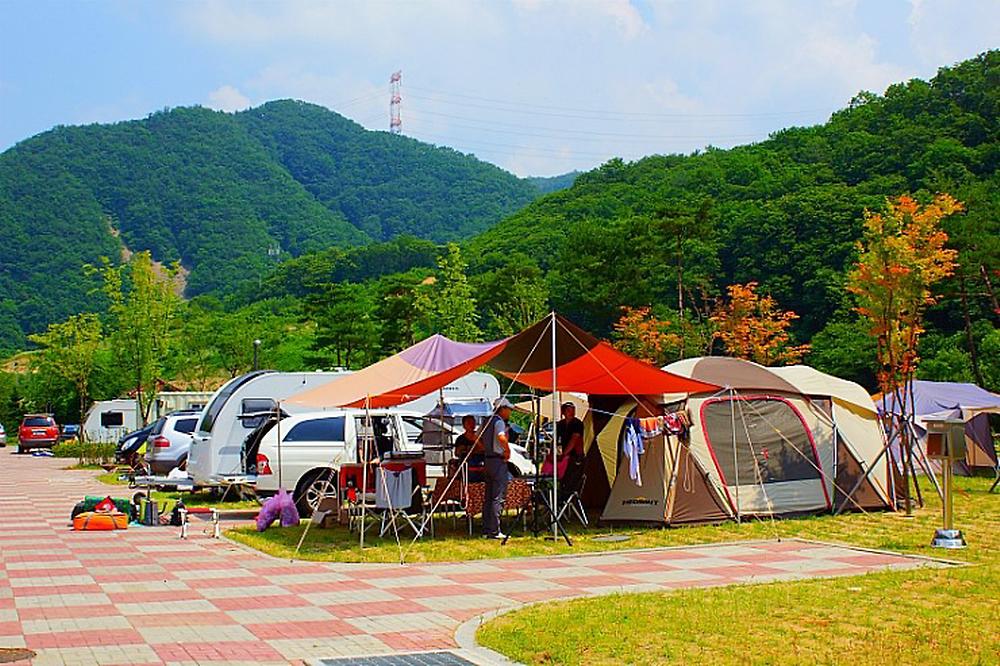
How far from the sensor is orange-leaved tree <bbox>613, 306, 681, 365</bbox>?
42219 mm

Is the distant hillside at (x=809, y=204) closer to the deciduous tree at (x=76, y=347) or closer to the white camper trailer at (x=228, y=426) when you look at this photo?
the deciduous tree at (x=76, y=347)

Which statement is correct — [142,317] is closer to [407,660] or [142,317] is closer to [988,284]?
[988,284]

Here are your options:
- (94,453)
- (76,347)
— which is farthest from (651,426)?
(76,347)

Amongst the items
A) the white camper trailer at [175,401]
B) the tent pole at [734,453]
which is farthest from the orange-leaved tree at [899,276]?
the white camper trailer at [175,401]

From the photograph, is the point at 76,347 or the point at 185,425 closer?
the point at 185,425

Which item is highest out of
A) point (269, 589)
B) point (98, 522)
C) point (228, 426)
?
point (228, 426)

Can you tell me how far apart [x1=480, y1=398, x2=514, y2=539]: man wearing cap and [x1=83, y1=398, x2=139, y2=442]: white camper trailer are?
3520cm

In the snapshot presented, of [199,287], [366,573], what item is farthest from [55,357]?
[199,287]

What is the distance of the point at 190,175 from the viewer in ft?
406

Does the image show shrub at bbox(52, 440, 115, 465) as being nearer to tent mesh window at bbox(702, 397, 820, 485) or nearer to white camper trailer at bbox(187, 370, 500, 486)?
white camper trailer at bbox(187, 370, 500, 486)

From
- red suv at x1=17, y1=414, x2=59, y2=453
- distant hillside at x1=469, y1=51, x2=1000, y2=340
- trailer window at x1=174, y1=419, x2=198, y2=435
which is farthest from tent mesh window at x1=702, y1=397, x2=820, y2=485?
red suv at x1=17, y1=414, x2=59, y2=453

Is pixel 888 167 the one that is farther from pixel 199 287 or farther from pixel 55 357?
pixel 199 287

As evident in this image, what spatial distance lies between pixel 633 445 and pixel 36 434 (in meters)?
40.7

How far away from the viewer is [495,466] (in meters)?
13.8
